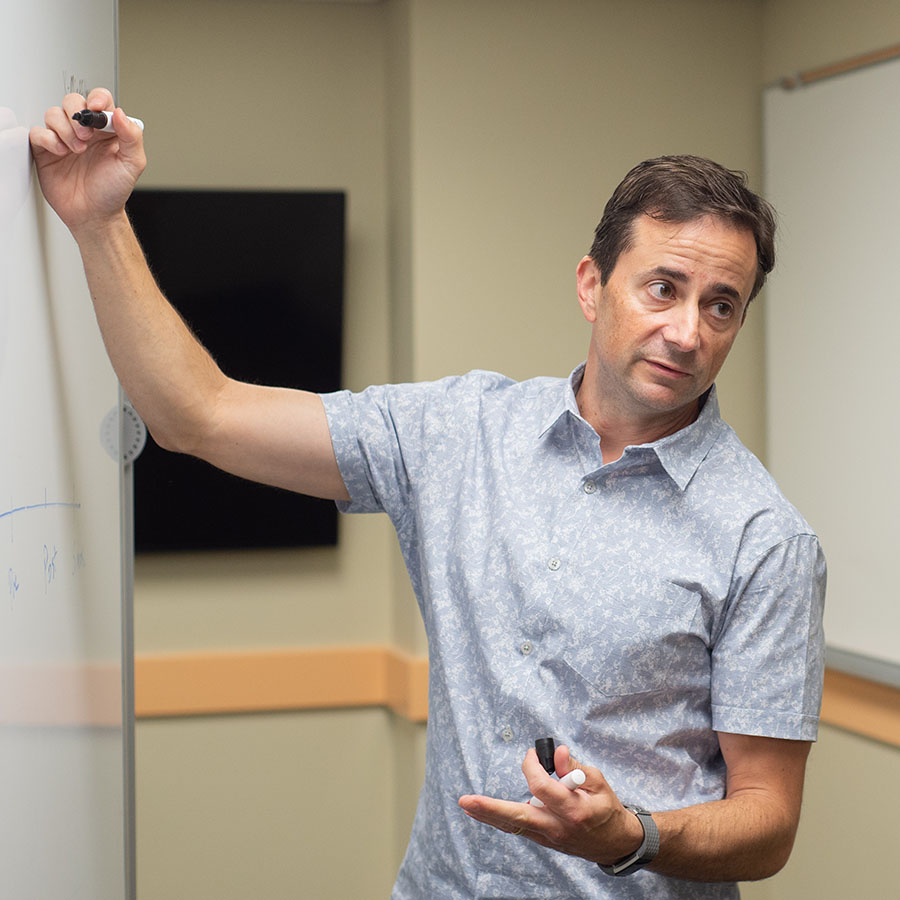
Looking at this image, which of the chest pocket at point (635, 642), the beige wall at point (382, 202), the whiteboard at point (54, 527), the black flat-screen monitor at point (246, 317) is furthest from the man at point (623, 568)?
the black flat-screen monitor at point (246, 317)

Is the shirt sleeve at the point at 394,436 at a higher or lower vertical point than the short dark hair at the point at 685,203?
lower

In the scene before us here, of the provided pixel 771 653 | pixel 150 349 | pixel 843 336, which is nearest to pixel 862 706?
pixel 843 336

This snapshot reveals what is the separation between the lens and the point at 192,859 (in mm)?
2896

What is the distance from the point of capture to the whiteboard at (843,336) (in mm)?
2361

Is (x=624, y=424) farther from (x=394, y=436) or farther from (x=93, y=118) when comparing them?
(x=93, y=118)

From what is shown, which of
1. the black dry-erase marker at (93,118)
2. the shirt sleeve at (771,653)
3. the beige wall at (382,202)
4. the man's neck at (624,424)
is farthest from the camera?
the beige wall at (382,202)

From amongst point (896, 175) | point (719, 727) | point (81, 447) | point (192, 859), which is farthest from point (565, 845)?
point (192, 859)

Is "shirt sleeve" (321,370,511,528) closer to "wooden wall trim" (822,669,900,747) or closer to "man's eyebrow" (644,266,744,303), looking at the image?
"man's eyebrow" (644,266,744,303)

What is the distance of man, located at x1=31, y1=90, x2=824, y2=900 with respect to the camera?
1267 mm

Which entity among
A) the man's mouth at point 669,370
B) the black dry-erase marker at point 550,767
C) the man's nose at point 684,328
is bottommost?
the black dry-erase marker at point 550,767

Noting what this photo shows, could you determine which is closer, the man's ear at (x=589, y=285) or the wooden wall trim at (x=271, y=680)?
the man's ear at (x=589, y=285)

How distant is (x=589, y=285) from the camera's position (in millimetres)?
1479

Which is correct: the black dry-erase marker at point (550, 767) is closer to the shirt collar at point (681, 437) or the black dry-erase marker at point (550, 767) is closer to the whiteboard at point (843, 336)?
the shirt collar at point (681, 437)

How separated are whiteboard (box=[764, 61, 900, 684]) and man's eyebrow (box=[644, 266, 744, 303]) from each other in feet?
3.85
